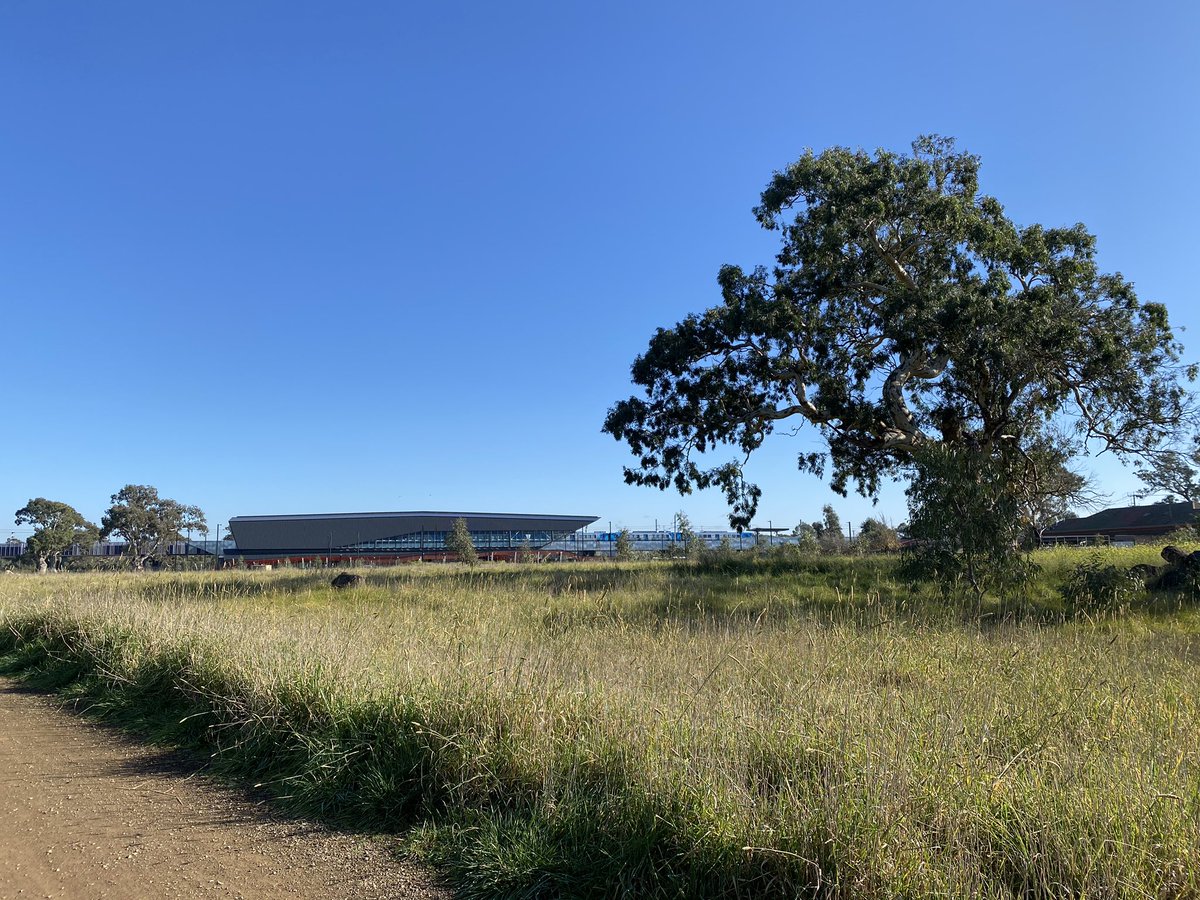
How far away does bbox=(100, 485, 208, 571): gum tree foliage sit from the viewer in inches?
2958

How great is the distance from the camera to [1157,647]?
23.7 feet

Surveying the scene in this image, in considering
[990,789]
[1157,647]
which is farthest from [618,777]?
[1157,647]

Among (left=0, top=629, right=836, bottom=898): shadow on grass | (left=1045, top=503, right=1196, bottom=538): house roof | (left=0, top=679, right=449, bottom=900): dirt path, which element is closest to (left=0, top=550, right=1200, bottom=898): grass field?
(left=0, top=629, right=836, bottom=898): shadow on grass

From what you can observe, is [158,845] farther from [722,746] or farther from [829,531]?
[829,531]

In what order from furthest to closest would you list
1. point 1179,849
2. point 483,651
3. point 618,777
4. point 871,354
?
point 871,354
point 483,651
point 618,777
point 1179,849

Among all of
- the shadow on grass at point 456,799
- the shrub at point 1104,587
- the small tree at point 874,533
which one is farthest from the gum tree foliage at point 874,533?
the shadow on grass at point 456,799

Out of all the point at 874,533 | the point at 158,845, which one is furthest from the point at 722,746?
the point at 874,533

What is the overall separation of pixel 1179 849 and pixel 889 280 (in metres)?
19.8

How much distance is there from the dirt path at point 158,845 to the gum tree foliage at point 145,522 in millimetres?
79480

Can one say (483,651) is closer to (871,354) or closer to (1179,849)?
(1179,849)

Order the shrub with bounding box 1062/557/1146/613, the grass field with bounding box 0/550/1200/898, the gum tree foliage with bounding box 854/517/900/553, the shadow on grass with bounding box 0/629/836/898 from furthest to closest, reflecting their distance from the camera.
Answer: the gum tree foliage with bounding box 854/517/900/553, the shrub with bounding box 1062/557/1146/613, the shadow on grass with bounding box 0/629/836/898, the grass field with bounding box 0/550/1200/898

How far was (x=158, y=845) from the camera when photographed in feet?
13.6

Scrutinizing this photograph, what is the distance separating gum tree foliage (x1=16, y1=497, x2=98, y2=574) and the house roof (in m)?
87.6

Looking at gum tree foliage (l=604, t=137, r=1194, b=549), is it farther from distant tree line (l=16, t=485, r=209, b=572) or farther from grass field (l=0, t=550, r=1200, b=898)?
distant tree line (l=16, t=485, r=209, b=572)
